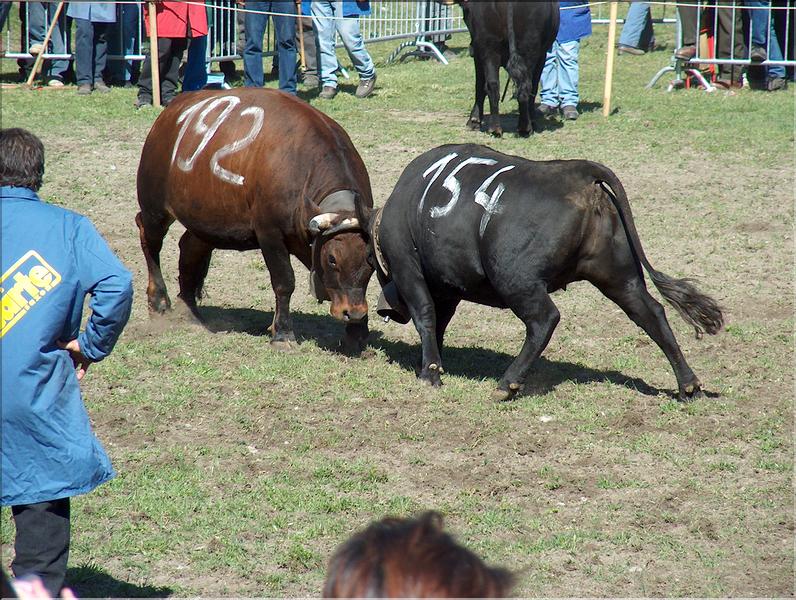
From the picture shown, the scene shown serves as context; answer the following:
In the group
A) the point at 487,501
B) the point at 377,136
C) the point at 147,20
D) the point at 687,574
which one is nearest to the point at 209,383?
the point at 487,501

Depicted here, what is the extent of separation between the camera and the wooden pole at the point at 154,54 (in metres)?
13.8

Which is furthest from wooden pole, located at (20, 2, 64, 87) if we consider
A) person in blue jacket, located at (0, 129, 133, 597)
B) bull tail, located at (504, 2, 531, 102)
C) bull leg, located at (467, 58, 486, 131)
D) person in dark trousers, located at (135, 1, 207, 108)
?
person in blue jacket, located at (0, 129, 133, 597)

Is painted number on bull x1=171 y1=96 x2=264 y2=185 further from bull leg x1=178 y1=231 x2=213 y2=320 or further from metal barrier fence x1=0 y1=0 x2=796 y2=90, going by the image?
metal barrier fence x1=0 y1=0 x2=796 y2=90

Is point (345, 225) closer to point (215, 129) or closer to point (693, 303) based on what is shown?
point (215, 129)

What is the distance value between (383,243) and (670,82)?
1052cm

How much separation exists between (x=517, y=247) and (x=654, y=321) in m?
0.98

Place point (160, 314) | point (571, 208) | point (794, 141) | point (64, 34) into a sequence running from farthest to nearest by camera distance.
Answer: point (64, 34) → point (794, 141) → point (160, 314) → point (571, 208)

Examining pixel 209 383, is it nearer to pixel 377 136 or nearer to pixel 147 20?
pixel 377 136

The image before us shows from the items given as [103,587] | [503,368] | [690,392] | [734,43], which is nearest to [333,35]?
[734,43]

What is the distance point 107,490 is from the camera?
17.9ft

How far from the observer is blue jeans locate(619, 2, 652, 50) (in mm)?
19078

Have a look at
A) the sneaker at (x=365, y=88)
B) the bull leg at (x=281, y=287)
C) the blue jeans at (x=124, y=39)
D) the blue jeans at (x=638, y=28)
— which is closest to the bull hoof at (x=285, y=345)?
the bull leg at (x=281, y=287)

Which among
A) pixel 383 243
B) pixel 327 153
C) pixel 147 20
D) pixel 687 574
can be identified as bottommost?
pixel 687 574

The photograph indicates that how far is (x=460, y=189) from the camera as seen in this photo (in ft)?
22.8
